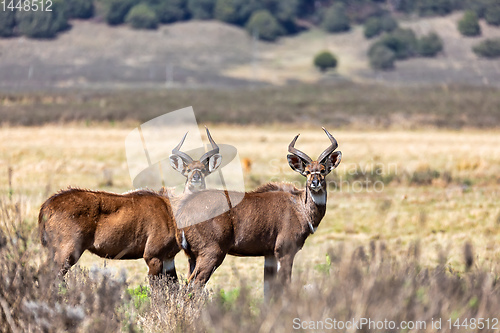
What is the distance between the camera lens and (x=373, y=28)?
136 m

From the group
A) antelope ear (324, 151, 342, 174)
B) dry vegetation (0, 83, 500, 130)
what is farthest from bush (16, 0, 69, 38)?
antelope ear (324, 151, 342, 174)

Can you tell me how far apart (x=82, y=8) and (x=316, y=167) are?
10011 cm

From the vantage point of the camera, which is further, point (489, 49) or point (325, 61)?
point (325, 61)

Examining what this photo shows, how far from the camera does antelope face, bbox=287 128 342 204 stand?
1043 centimetres

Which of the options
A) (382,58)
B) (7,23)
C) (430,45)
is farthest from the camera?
(430,45)

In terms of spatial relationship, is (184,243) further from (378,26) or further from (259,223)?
(378,26)

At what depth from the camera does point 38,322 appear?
6777 millimetres

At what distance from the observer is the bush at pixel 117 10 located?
118769 millimetres

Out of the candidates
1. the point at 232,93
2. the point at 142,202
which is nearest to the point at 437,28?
the point at 232,93

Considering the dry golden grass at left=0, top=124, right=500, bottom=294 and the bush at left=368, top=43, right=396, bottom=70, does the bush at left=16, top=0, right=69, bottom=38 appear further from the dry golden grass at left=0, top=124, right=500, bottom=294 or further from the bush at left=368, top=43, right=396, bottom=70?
the bush at left=368, top=43, right=396, bottom=70

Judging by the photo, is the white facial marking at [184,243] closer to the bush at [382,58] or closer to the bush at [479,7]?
the bush at [382,58]

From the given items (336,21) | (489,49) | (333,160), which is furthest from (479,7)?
(333,160)

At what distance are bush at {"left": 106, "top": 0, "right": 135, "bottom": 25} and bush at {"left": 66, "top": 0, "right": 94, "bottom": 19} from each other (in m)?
5.80

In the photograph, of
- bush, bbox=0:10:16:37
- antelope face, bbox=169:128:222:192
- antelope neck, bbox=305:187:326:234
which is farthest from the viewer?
bush, bbox=0:10:16:37
